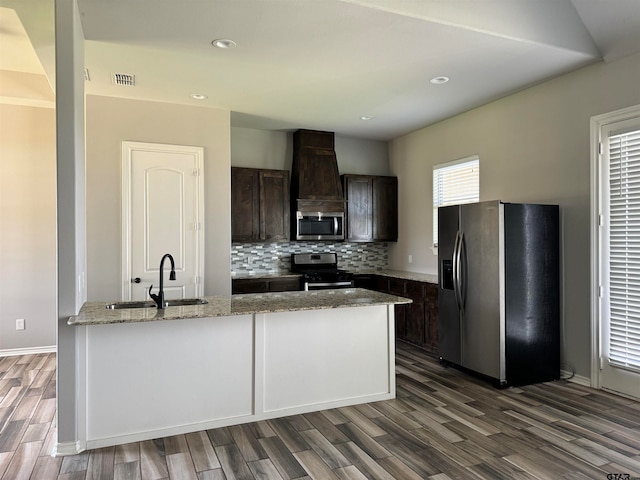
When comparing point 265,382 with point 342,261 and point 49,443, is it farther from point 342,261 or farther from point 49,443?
point 342,261

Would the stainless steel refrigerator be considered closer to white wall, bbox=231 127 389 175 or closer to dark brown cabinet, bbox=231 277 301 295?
dark brown cabinet, bbox=231 277 301 295

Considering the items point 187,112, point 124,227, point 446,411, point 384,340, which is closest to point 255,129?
point 187,112

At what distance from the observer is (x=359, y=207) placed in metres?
6.64

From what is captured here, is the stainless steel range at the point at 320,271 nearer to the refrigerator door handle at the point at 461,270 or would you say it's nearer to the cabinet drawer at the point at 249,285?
the cabinet drawer at the point at 249,285

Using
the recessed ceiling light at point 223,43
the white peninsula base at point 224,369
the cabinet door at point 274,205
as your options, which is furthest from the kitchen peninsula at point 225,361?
the cabinet door at point 274,205

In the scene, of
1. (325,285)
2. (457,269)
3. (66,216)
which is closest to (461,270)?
(457,269)

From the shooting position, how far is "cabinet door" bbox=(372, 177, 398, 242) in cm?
676

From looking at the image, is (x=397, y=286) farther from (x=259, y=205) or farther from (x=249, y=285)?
(x=259, y=205)

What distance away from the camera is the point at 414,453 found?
2.82 metres

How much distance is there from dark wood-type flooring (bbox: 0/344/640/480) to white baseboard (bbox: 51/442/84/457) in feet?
0.12

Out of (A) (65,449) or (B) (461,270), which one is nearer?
(A) (65,449)

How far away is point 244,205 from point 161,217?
1.20m

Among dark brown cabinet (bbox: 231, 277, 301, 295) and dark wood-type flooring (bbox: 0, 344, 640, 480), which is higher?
dark brown cabinet (bbox: 231, 277, 301, 295)

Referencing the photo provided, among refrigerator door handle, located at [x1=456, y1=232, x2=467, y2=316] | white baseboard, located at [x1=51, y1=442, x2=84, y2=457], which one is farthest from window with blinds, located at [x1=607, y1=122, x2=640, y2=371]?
white baseboard, located at [x1=51, y1=442, x2=84, y2=457]
